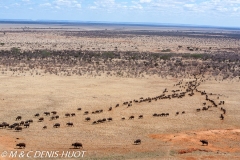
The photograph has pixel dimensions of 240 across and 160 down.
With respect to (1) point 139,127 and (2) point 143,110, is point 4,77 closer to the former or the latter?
(2) point 143,110

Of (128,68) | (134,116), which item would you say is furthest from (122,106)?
(128,68)

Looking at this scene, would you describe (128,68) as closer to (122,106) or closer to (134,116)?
(122,106)

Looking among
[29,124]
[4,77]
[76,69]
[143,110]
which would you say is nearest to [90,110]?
[143,110]

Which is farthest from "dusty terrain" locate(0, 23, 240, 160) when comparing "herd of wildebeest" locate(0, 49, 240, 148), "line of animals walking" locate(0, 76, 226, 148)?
"line of animals walking" locate(0, 76, 226, 148)

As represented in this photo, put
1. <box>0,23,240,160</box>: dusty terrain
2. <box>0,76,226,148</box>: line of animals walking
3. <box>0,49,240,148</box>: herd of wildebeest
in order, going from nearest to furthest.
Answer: <box>0,23,240,160</box>: dusty terrain < <box>0,76,226,148</box>: line of animals walking < <box>0,49,240,148</box>: herd of wildebeest

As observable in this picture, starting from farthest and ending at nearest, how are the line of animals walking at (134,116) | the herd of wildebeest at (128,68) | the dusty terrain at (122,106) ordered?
the herd of wildebeest at (128,68), the line of animals walking at (134,116), the dusty terrain at (122,106)

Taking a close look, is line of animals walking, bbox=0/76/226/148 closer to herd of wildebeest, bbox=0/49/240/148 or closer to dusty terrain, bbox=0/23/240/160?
herd of wildebeest, bbox=0/49/240/148

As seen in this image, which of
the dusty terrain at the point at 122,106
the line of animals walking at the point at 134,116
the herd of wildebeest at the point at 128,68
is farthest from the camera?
the herd of wildebeest at the point at 128,68

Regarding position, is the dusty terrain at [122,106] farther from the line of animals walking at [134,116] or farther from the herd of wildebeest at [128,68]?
the line of animals walking at [134,116]

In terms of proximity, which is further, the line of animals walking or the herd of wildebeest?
the herd of wildebeest

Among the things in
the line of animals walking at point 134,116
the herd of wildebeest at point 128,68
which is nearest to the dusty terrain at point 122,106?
the herd of wildebeest at point 128,68
